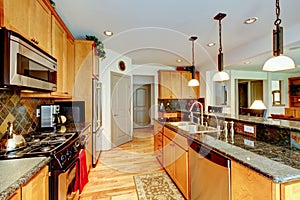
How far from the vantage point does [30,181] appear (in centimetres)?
106

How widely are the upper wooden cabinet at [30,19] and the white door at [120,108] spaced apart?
254cm

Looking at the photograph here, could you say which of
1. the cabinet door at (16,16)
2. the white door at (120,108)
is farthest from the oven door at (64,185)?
the white door at (120,108)

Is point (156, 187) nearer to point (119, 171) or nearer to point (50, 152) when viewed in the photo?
point (119, 171)

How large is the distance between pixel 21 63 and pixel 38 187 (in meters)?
0.95

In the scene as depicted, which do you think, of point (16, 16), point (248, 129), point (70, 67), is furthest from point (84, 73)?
point (248, 129)

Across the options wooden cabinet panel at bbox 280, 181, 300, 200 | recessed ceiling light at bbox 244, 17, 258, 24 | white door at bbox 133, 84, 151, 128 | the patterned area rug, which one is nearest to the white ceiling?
recessed ceiling light at bbox 244, 17, 258, 24

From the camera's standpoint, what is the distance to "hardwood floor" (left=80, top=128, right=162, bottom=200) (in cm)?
231

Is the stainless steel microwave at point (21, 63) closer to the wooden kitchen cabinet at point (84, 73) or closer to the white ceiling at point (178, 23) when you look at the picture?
the white ceiling at point (178, 23)

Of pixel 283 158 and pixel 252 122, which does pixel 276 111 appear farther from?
pixel 283 158

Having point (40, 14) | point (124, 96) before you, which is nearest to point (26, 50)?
point (40, 14)

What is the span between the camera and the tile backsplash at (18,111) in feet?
5.42

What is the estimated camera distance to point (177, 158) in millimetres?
2287

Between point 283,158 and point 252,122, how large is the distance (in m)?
0.66

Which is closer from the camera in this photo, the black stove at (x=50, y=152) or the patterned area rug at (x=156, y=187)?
the black stove at (x=50, y=152)
